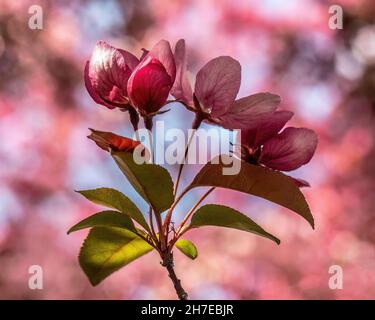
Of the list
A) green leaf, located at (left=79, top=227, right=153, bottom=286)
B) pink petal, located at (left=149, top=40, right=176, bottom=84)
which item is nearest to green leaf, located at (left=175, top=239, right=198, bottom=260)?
green leaf, located at (left=79, top=227, right=153, bottom=286)

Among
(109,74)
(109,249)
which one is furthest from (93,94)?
(109,249)

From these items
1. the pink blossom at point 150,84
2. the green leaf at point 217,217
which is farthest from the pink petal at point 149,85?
the green leaf at point 217,217

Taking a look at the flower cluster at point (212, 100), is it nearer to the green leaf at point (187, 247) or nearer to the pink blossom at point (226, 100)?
the pink blossom at point (226, 100)

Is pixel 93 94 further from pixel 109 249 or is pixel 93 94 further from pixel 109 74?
pixel 109 249

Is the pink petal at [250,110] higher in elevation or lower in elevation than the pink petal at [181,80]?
lower

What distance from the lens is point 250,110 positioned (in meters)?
0.56

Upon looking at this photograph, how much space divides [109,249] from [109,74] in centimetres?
16

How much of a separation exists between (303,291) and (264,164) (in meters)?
2.01

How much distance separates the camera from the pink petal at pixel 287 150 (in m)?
0.57

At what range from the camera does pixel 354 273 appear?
2.39m

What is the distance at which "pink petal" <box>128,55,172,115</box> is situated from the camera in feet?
1.75

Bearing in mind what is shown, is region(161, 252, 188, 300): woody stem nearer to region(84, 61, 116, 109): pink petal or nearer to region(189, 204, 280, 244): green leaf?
region(189, 204, 280, 244): green leaf

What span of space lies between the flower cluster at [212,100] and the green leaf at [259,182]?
28 millimetres

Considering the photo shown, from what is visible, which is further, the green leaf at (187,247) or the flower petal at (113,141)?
the green leaf at (187,247)
